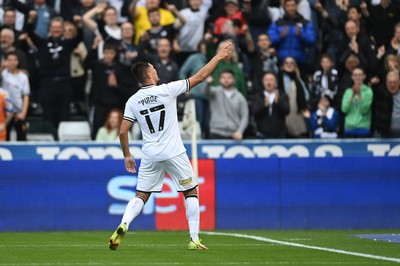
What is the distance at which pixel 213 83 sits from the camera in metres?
20.8

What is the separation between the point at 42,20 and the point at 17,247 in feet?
29.4

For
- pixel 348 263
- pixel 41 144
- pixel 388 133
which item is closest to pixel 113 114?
pixel 41 144

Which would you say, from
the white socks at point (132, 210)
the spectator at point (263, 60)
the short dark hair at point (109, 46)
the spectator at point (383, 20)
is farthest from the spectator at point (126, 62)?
the white socks at point (132, 210)

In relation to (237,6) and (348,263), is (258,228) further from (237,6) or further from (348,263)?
(348,263)

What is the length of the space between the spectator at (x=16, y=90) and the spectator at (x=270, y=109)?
4469mm

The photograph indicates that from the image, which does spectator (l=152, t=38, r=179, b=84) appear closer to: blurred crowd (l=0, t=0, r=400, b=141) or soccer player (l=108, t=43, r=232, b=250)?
blurred crowd (l=0, t=0, r=400, b=141)

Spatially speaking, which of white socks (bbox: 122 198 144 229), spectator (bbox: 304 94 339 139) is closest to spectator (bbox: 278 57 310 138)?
spectator (bbox: 304 94 339 139)

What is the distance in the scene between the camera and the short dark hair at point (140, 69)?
12.7m

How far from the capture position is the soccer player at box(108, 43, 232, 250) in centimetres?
1279

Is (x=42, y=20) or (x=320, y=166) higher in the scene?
(x=42, y=20)

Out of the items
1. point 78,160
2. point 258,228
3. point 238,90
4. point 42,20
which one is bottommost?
point 258,228

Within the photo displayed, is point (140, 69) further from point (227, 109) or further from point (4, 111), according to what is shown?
point (4, 111)

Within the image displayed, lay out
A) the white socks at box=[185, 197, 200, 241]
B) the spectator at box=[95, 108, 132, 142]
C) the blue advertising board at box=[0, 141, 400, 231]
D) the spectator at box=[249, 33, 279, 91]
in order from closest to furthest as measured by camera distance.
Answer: the white socks at box=[185, 197, 200, 241]
the blue advertising board at box=[0, 141, 400, 231]
the spectator at box=[95, 108, 132, 142]
the spectator at box=[249, 33, 279, 91]

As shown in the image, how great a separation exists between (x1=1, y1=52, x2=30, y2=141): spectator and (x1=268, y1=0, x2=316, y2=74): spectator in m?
5.11
